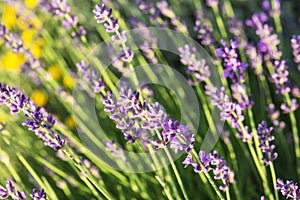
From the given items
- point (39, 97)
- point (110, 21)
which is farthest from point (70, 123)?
point (110, 21)

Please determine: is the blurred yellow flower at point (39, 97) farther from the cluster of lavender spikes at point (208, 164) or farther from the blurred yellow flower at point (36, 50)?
the cluster of lavender spikes at point (208, 164)

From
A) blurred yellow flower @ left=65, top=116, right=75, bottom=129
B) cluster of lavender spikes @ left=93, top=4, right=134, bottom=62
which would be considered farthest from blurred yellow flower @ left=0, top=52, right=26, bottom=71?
cluster of lavender spikes @ left=93, top=4, right=134, bottom=62

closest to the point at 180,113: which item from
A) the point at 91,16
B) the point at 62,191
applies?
the point at 62,191

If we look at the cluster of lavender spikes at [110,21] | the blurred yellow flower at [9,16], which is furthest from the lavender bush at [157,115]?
the blurred yellow flower at [9,16]

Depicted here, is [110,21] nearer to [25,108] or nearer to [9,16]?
[25,108]

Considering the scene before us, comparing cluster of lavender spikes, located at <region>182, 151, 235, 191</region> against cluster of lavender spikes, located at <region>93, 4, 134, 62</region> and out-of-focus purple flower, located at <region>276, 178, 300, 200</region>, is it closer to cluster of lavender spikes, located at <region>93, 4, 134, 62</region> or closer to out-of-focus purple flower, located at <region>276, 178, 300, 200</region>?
out-of-focus purple flower, located at <region>276, 178, 300, 200</region>

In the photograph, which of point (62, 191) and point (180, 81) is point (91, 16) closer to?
point (180, 81)

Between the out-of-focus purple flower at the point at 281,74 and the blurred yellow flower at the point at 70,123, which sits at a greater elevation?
the blurred yellow flower at the point at 70,123
